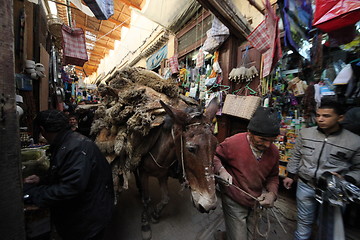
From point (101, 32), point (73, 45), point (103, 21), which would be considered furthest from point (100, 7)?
point (101, 32)

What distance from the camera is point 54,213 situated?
1.49 m

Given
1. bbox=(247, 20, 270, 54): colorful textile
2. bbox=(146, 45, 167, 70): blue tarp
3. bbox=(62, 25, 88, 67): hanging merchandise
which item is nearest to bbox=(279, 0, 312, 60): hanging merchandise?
bbox=(247, 20, 270, 54): colorful textile

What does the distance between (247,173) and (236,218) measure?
25.2 inches

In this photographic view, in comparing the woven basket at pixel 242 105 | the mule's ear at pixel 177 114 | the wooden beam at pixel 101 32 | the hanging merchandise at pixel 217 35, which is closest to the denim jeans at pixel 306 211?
the woven basket at pixel 242 105

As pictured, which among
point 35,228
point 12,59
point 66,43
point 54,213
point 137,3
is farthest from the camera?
→ point 137,3

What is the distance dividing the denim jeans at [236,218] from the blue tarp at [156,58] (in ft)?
26.7

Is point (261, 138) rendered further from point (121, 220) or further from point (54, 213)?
point (121, 220)

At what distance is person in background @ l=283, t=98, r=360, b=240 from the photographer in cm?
187

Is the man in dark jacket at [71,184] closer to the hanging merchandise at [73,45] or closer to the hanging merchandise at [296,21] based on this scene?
→ the hanging merchandise at [296,21]

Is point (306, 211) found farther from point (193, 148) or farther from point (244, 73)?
point (244, 73)

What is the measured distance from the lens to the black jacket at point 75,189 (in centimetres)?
128

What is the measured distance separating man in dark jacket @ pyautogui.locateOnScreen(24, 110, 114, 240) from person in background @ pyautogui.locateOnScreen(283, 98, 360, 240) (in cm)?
278

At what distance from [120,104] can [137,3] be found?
928 centimetres

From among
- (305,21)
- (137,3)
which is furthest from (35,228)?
(137,3)
